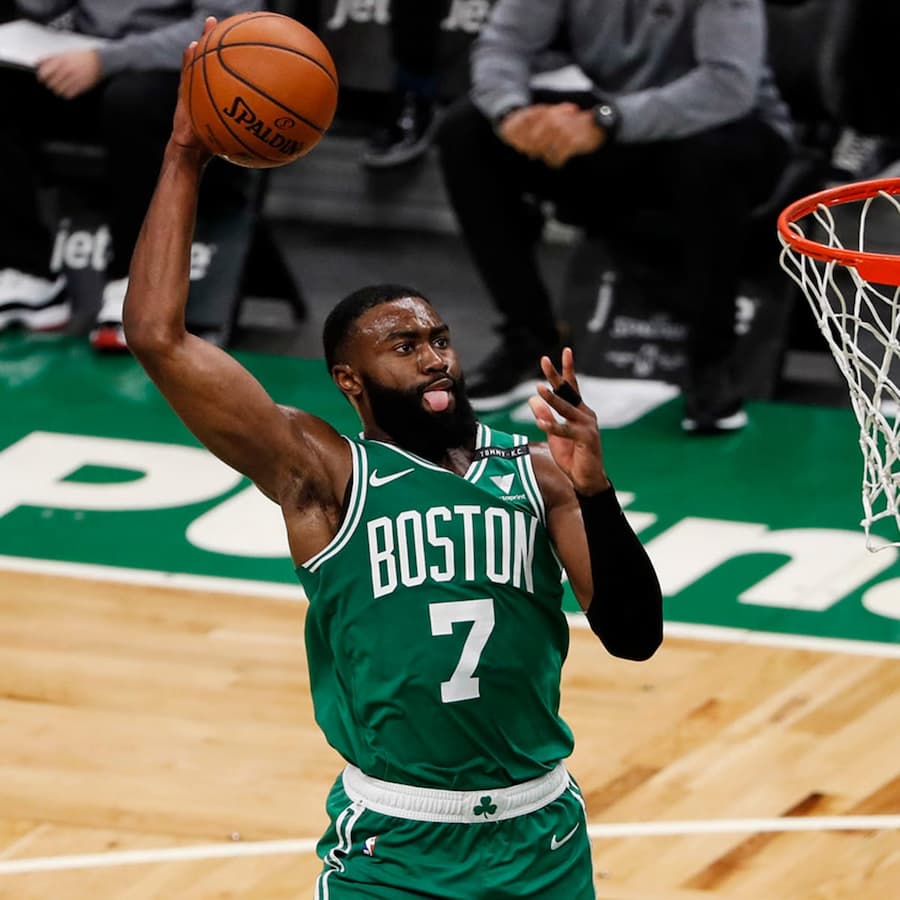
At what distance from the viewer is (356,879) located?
→ 3.58 m

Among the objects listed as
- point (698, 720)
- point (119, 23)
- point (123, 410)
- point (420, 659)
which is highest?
point (420, 659)

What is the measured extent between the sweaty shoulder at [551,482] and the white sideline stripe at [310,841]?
1468 mm

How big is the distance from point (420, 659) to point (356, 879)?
400mm

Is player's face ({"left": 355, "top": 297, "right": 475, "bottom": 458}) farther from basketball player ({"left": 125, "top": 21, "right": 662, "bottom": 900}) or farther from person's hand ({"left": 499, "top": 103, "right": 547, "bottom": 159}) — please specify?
person's hand ({"left": 499, "top": 103, "right": 547, "bottom": 159})

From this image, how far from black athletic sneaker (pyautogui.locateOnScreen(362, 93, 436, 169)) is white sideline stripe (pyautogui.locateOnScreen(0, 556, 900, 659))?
11.6 ft

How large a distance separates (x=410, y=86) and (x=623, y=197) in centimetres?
200

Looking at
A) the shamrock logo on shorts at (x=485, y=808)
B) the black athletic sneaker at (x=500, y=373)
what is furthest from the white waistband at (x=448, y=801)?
the black athletic sneaker at (x=500, y=373)

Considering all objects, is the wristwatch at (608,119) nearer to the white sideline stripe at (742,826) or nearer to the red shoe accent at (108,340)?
the red shoe accent at (108,340)

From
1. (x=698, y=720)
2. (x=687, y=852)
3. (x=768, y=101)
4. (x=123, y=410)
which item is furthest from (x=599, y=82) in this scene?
(x=687, y=852)

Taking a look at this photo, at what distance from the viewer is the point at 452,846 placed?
3.59 m

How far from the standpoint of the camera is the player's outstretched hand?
3275 millimetres

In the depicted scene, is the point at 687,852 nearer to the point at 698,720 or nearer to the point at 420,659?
the point at 698,720

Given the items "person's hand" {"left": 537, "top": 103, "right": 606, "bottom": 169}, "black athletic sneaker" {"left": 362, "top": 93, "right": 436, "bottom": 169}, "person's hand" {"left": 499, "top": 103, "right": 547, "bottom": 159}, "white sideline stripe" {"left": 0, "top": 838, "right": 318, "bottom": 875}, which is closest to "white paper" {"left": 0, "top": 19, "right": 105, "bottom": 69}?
"black athletic sneaker" {"left": 362, "top": 93, "right": 436, "bottom": 169}

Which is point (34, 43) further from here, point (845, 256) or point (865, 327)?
point (845, 256)
